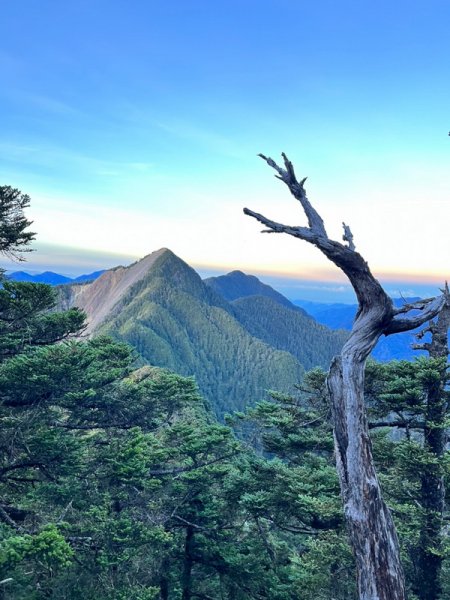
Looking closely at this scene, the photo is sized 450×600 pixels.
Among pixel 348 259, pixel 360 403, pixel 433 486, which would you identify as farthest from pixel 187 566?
pixel 348 259

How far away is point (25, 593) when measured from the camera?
1059cm

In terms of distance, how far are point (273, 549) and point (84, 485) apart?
837 cm

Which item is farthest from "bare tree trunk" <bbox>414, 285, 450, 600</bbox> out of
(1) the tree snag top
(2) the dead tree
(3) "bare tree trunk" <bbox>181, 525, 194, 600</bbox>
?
(3) "bare tree trunk" <bbox>181, 525, 194, 600</bbox>

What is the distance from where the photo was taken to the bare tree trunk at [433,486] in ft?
37.8

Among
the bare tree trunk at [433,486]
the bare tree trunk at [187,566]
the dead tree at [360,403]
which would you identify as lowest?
the bare tree trunk at [187,566]

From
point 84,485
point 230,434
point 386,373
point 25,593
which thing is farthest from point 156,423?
point 386,373

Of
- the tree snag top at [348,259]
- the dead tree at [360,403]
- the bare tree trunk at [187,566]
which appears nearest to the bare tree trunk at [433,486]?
the tree snag top at [348,259]

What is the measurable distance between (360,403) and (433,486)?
9.58 metres

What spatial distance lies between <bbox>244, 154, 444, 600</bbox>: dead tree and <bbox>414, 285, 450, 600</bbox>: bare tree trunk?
7.47m

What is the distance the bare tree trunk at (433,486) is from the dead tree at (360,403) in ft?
24.5

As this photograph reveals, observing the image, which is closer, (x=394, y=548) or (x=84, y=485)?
(x=394, y=548)

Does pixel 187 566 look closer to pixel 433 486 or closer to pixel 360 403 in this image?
pixel 433 486

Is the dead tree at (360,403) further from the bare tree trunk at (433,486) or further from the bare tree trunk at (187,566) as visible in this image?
the bare tree trunk at (187,566)

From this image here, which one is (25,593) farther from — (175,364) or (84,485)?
(175,364)
